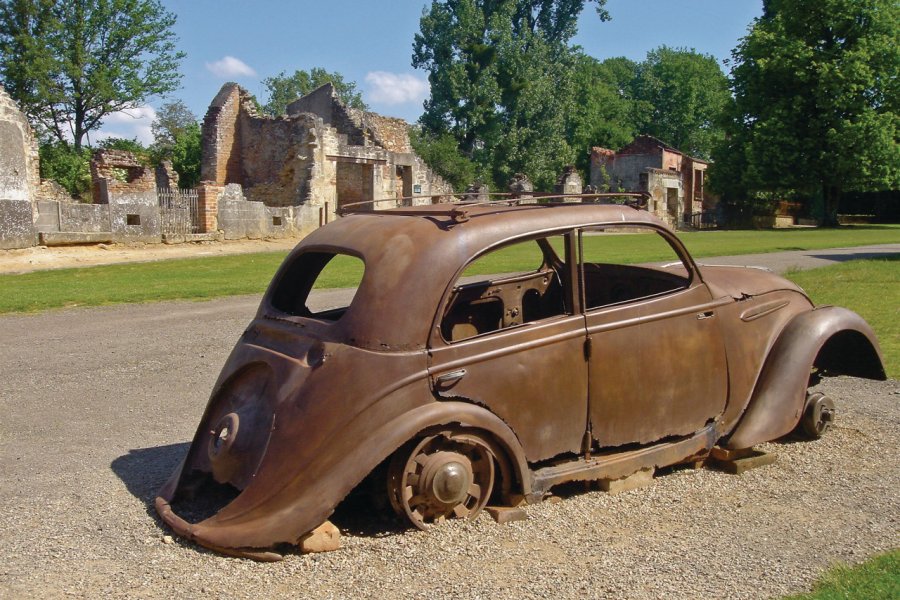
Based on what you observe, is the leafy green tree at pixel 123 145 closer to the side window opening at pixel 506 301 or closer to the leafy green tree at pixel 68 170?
the leafy green tree at pixel 68 170

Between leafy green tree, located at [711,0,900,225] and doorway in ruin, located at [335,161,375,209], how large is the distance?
776 inches

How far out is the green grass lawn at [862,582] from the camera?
126 inches

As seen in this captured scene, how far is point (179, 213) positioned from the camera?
24219 mm

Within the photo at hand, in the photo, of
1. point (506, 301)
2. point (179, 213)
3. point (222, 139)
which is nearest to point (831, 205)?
point (222, 139)

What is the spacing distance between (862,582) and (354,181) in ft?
105

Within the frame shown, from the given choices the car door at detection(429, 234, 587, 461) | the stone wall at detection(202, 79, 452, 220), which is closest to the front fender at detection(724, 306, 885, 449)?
the car door at detection(429, 234, 587, 461)

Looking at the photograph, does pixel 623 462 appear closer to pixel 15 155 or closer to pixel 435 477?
pixel 435 477

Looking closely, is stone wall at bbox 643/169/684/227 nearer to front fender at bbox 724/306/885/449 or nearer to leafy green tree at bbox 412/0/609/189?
leafy green tree at bbox 412/0/609/189

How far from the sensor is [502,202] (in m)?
4.54

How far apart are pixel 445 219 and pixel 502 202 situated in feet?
1.63

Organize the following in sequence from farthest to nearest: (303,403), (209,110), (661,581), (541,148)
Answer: (541,148)
(209,110)
(303,403)
(661,581)

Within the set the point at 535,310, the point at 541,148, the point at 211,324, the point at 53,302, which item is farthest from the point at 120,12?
the point at 535,310

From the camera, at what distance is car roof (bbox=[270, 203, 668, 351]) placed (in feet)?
12.5

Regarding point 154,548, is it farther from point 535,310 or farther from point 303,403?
point 535,310
